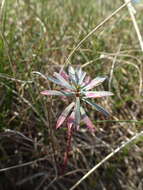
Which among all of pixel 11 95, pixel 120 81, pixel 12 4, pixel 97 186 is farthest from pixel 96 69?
pixel 12 4

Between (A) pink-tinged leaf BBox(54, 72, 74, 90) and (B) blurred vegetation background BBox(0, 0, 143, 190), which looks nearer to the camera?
(A) pink-tinged leaf BBox(54, 72, 74, 90)

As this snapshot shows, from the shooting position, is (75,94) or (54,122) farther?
(54,122)

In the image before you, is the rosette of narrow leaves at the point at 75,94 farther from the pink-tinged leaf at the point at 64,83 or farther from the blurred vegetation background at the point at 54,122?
the blurred vegetation background at the point at 54,122

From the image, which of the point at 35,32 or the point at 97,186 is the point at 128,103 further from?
the point at 35,32

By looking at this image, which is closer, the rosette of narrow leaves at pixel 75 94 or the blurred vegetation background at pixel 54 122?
the rosette of narrow leaves at pixel 75 94

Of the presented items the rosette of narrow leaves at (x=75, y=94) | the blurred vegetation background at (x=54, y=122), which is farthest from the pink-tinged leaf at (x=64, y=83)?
the blurred vegetation background at (x=54, y=122)

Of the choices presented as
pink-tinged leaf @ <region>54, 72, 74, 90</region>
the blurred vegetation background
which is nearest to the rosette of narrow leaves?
pink-tinged leaf @ <region>54, 72, 74, 90</region>

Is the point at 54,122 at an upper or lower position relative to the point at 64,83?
lower

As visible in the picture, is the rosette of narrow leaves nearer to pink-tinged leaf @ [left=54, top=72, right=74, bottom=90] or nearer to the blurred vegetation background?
pink-tinged leaf @ [left=54, top=72, right=74, bottom=90]

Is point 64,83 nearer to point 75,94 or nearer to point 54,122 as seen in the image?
point 75,94

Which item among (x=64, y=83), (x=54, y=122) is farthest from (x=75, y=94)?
(x=54, y=122)

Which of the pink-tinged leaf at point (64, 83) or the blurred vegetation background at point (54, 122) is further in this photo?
the blurred vegetation background at point (54, 122)
